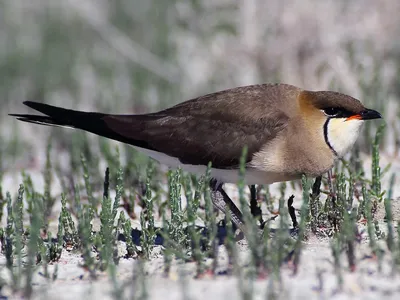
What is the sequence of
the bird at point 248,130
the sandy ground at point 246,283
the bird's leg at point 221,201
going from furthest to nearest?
1. the bird's leg at point 221,201
2. the bird at point 248,130
3. the sandy ground at point 246,283

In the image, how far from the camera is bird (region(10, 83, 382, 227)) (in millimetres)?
4230

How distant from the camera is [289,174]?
423 cm

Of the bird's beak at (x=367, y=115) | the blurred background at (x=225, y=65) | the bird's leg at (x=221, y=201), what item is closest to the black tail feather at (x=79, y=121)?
the bird's leg at (x=221, y=201)

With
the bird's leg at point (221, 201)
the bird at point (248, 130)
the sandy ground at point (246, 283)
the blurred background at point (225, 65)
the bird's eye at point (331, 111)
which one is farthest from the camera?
the blurred background at point (225, 65)

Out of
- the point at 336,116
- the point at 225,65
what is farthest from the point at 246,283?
the point at 225,65

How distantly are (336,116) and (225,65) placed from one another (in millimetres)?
4182

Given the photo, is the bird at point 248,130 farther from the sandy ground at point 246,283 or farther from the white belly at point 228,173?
the sandy ground at point 246,283

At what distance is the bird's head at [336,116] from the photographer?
14.0 ft

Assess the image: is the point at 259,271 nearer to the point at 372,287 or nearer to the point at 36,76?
the point at 372,287

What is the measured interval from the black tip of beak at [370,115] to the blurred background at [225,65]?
61.2 inches

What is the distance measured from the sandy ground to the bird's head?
0.71m

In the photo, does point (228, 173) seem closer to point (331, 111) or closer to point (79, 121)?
point (331, 111)

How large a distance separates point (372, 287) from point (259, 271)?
0.47 m

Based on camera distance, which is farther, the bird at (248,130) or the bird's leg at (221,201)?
the bird's leg at (221,201)
